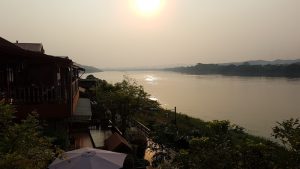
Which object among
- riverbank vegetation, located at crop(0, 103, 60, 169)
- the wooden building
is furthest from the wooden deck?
riverbank vegetation, located at crop(0, 103, 60, 169)

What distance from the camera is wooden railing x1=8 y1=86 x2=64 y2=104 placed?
1495cm

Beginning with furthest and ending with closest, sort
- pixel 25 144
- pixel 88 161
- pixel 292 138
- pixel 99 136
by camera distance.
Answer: pixel 99 136 → pixel 88 161 → pixel 25 144 → pixel 292 138

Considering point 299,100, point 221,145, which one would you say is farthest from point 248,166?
point 299,100

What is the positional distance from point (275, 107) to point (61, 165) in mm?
54852

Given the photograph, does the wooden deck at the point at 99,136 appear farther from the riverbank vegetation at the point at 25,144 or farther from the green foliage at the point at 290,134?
the green foliage at the point at 290,134

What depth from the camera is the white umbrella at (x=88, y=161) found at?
1166cm

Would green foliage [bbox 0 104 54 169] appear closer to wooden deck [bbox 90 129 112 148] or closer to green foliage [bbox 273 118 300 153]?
green foliage [bbox 273 118 300 153]

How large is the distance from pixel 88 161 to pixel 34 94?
16.5ft

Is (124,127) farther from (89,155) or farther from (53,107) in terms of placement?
(89,155)

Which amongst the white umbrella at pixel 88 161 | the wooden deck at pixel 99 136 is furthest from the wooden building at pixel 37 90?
the wooden deck at pixel 99 136

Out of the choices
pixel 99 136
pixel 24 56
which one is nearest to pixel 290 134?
pixel 24 56

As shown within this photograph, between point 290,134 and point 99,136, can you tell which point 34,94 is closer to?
point 99,136

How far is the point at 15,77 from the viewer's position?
58.1ft

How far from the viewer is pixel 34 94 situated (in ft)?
49.9
